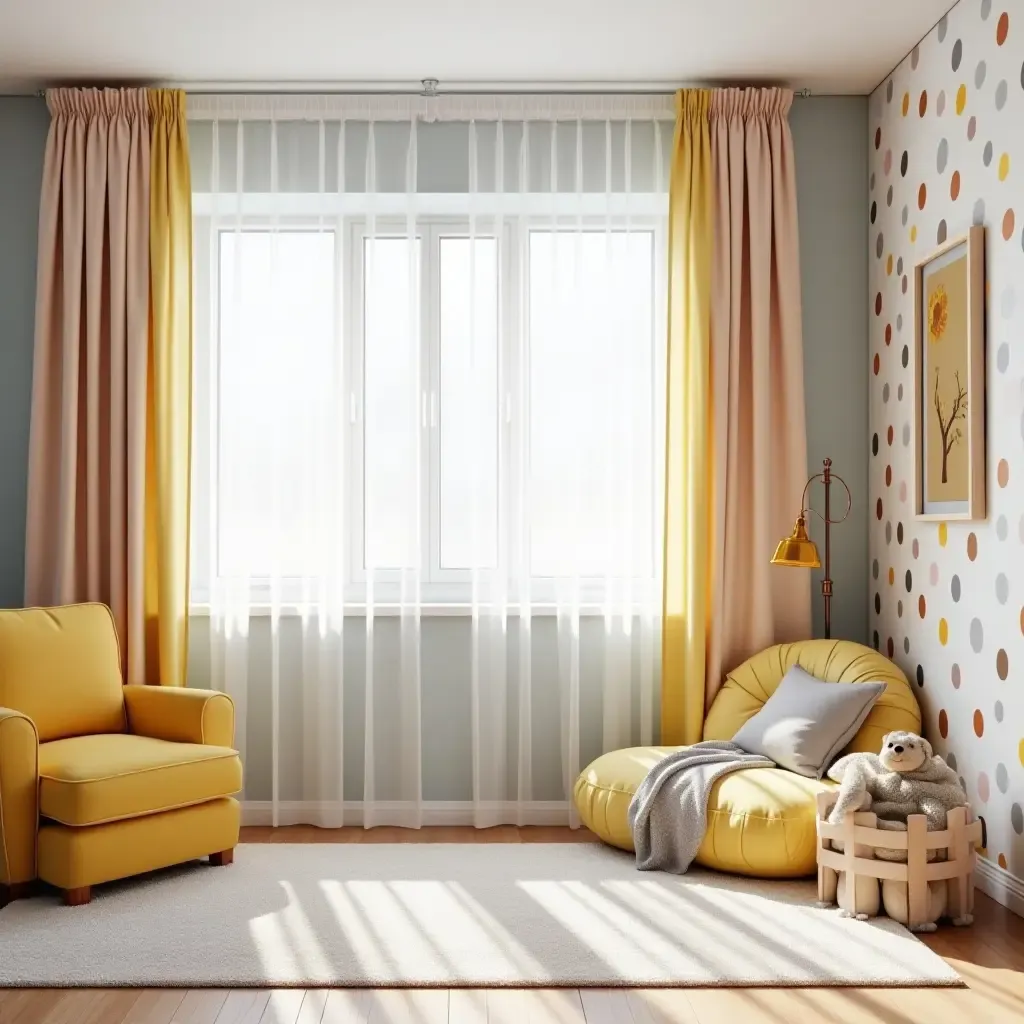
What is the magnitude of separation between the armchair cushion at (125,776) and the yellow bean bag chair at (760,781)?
123cm

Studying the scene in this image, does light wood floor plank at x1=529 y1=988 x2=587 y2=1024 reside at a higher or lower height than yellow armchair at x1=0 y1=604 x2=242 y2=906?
lower

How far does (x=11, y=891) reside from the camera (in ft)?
10.3

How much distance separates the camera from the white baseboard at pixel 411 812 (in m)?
4.11

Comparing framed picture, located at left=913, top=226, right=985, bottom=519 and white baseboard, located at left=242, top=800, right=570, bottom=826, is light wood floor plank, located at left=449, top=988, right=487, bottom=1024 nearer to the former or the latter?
white baseboard, located at left=242, top=800, right=570, bottom=826

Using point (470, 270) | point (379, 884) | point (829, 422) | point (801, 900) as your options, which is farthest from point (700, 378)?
point (379, 884)

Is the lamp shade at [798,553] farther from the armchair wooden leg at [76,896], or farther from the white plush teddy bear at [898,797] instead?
the armchair wooden leg at [76,896]

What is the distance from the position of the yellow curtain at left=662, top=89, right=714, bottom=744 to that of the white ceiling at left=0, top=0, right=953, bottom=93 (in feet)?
1.06

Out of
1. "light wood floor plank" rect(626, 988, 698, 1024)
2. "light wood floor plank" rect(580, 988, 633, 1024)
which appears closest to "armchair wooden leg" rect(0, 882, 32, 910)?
"light wood floor plank" rect(580, 988, 633, 1024)

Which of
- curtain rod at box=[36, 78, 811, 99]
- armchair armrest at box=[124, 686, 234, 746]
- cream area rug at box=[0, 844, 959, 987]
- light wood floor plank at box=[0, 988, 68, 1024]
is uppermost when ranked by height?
curtain rod at box=[36, 78, 811, 99]

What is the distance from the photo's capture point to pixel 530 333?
13.7ft

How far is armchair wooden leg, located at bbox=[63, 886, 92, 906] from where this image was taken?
313 centimetres

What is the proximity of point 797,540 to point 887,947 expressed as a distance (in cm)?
136

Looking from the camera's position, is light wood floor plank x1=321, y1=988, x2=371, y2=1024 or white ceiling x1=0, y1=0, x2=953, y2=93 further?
white ceiling x1=0, y1=0, x2=953, y2=93

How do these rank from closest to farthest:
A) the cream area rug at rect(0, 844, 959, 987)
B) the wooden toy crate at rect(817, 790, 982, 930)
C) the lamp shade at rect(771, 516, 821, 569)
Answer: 1. the cream area rug at rect(0, 844, 959, 987)
2. the wooden toy crate at rect(817, 790, 982, 930)
3. the lamp shade at rect(771, 516, 821, 569)
